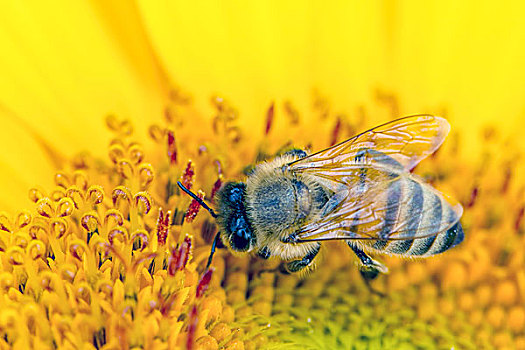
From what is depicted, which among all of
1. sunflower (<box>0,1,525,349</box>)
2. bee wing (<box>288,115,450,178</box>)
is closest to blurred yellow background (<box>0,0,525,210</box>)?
sunflower (<box>0,1,525,349</box>)

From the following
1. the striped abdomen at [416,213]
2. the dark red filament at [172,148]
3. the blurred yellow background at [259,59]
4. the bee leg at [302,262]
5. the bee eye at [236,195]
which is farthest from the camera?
the blurred yellow background at [259,59]

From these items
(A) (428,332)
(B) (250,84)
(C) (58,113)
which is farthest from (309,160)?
(C) (58,113)

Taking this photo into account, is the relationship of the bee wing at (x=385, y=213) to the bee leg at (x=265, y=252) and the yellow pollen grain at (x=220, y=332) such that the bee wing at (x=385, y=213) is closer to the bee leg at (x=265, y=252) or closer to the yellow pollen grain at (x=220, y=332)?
the bee leg at (x=265, y=252)

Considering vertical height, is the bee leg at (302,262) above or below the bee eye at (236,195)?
below

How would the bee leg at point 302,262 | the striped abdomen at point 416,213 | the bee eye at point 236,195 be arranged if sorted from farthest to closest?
the bee leg at point 302,262 → the bee eye at point 236,195 → the striped abdomen at point 416,213

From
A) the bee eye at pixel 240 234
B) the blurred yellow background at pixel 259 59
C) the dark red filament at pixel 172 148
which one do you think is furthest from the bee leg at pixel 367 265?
the blurred yellow background at pixel 259 59

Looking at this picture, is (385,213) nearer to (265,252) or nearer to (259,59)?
(265,252)
